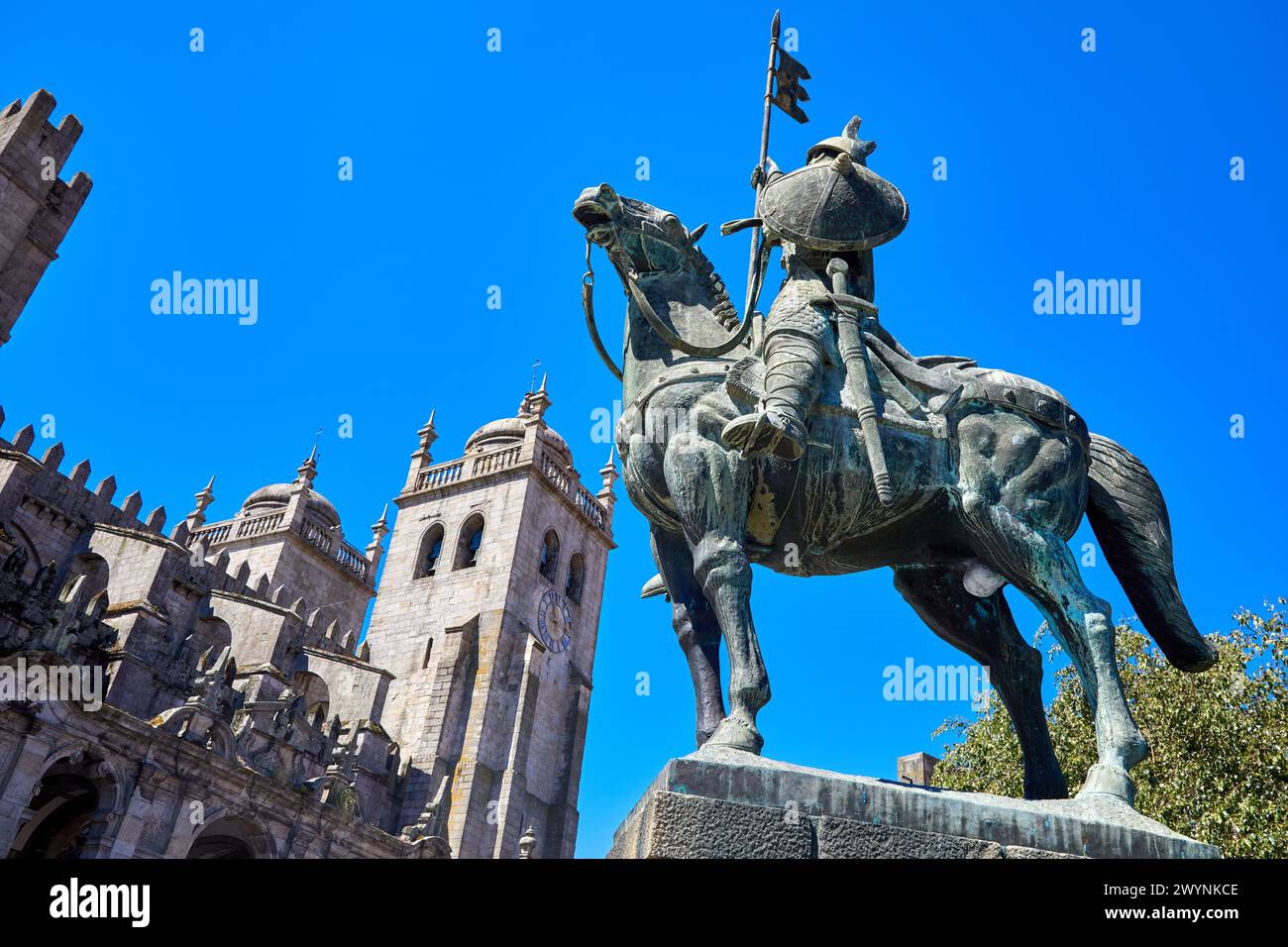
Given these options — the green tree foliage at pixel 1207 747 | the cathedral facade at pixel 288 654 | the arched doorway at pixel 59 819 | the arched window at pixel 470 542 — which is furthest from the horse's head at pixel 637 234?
the arched window at pixel 470 542

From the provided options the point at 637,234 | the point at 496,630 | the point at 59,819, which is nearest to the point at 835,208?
the point at 637,234

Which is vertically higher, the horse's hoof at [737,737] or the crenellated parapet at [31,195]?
the crenellated parapet at [31,195]

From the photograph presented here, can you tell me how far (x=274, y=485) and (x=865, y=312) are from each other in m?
58.7

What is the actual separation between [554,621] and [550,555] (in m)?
3.33

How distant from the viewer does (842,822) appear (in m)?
4.20

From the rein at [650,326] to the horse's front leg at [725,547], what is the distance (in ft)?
1.99

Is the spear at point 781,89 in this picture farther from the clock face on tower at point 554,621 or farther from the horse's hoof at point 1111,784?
the clock face on tower at point 554,621

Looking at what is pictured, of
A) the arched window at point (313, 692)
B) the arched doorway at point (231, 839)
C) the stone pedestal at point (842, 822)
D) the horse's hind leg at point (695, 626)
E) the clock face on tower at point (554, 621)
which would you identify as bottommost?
the stone pedestal at point (842, 822)

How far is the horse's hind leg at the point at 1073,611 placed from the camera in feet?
15.5

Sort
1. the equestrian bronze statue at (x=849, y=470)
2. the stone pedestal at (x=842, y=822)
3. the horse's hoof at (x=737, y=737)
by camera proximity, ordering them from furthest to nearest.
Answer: the equestrian bronze statue at (x=849, y=470) → the horse's hoof at (x=737, y=737) → the stone pedestal at (x=842, y=822)

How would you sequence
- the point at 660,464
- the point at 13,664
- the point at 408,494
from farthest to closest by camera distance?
1. the point at 408,494
2. the point at 13,664
3. the point at 660,464

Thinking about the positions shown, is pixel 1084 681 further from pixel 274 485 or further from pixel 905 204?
pixel 274 485

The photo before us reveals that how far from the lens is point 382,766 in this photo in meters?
38.7
